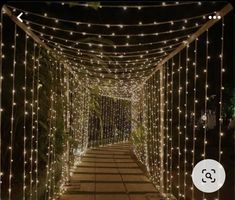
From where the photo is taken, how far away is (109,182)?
22.8 feet

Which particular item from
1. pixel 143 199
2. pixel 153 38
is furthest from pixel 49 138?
pixel 153 38

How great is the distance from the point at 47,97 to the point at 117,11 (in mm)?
5392

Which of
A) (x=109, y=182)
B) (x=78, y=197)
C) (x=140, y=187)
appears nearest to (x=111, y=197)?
(x=78, y=197)

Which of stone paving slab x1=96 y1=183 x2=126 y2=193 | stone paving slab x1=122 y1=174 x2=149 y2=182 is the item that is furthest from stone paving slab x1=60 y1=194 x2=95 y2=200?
stone paving slab x1=122 y1=174 x2=149 y2=182

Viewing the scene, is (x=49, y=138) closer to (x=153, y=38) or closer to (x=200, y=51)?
(x=153, y=38)

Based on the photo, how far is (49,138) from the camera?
495 cm

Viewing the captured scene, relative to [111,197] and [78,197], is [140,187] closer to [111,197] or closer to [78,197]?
[111,197]

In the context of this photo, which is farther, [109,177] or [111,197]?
[109,177]

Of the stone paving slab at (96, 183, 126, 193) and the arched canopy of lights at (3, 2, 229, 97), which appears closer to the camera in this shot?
the arched canopy of lights at (3, 2, 229, 97)

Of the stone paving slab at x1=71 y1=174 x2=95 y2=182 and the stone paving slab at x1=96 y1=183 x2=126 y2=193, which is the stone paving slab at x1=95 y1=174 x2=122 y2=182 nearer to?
the stone paving slab at x1=71 y1=174 x2=95 y2=182

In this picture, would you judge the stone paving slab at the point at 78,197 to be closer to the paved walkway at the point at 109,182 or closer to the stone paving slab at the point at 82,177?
the paved walkway at the point at 109,182

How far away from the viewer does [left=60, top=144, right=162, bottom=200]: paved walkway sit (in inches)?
231

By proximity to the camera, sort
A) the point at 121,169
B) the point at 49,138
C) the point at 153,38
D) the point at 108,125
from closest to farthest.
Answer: the point at 49,138 < the point at 121,169 < the point at 153,38 < the point at 108,125

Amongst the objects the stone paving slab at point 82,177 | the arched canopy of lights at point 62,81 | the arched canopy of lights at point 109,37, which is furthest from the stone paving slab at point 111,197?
the arched canopy of lights at point 109,37
